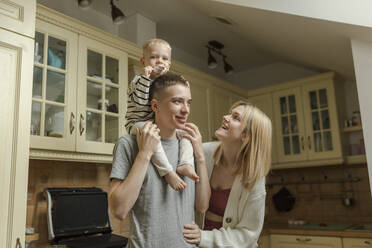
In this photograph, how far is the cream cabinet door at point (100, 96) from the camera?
233 centimetres

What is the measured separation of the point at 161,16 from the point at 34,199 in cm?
196

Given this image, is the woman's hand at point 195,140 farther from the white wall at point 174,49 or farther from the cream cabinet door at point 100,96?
the white wall at point 174,49

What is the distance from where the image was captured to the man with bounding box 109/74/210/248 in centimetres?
106

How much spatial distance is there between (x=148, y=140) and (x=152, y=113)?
0.26 meters

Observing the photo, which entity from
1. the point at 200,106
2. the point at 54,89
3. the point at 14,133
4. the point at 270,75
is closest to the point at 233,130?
the point at 14,133

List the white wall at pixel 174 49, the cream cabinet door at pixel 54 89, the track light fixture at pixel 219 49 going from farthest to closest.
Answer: the track light fixture at pixel 219 49
the white wall at pixel 174 49
the cream cabinet door at pixel 54 89

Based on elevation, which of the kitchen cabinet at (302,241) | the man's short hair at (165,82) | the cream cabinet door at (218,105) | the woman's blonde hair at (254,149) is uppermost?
the cream cabinet door at (218,105)

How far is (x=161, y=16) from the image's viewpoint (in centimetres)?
321

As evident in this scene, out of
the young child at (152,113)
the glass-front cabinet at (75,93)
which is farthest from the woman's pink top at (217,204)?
the glass-front cabinet at (75,93)

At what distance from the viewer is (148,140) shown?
3.56ft

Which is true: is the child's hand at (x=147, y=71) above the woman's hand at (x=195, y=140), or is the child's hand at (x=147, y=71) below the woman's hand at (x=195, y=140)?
above

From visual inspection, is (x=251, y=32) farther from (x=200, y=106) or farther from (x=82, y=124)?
(x=82, y=124)

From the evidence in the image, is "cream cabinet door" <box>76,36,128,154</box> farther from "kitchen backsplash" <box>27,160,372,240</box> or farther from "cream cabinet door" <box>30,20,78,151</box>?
"kitchen backsplash" <box>27,160,372,240</box>

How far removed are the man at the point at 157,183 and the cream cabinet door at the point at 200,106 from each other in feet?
6.41
